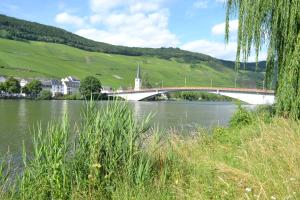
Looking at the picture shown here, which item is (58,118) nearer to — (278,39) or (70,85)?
(278,39)

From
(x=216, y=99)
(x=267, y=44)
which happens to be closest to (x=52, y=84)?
(x=216, y=99)

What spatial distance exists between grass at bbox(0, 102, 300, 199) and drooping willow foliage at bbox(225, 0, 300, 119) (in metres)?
3.82

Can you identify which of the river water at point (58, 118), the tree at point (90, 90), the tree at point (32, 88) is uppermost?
the tree at point (32, 88)

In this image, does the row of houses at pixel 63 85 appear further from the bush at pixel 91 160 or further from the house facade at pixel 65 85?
the bush at pixel 91 160

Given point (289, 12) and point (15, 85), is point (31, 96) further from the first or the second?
point (289, 12)

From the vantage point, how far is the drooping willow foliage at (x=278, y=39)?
11828 millimetres

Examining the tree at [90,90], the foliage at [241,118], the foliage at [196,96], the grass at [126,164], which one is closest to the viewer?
the grass at [126,164]

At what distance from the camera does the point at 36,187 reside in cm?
777

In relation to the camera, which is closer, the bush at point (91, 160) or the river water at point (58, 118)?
the bush at point (91, 160)

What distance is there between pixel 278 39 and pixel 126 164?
7.06 m

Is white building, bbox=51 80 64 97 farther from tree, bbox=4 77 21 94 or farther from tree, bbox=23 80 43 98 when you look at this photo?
tree, bbox=4 77 21 94

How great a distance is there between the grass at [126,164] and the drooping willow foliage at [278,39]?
3.82 meters

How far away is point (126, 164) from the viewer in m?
7.72

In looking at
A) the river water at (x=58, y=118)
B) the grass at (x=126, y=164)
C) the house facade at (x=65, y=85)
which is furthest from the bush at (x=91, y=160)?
the house facade at (x=65, y=85)
